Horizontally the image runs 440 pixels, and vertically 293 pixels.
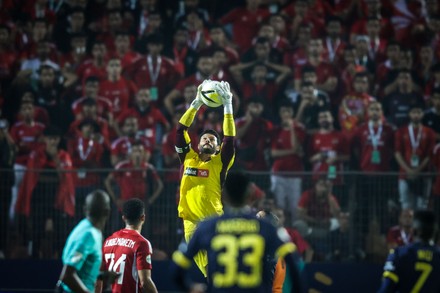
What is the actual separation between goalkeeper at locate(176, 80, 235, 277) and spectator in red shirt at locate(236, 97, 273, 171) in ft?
13.4

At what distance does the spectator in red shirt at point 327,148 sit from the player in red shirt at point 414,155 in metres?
0.90

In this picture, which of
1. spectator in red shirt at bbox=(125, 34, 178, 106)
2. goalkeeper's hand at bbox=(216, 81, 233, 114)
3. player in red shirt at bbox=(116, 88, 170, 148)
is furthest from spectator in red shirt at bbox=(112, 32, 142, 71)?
goalkeeper's hand at bbox=(216, 81, 233, 114)

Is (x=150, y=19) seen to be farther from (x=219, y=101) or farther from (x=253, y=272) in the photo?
(x=253, y=272)

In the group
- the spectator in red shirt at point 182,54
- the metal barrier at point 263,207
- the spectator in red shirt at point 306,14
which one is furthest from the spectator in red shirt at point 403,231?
the spectator in red shirt at point 182,54

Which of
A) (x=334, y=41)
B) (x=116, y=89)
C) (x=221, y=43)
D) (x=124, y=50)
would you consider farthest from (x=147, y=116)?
(x=334, y=41)

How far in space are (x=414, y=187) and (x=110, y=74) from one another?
242 inches

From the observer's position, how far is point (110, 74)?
59.9 ft

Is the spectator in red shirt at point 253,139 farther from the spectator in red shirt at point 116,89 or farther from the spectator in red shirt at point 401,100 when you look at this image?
the spectator in red shirt at point 116,89

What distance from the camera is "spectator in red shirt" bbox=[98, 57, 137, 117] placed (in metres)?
18.1

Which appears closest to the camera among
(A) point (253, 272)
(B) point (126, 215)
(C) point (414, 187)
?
(A) point (253, 272)

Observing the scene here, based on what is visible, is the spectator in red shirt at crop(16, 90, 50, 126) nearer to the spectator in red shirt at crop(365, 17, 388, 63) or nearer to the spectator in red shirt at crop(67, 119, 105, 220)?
the spectator in red shirt at crop(67, 119, 105, 220)

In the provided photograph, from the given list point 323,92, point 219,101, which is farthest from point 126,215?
point 323,92

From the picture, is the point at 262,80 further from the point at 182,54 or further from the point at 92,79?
the point at 92,79

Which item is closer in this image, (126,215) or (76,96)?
(126,215)
